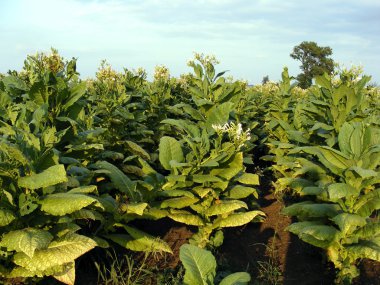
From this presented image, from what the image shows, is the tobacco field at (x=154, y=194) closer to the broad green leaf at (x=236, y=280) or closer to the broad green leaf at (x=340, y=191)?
the broad green leaf at (x=340, y=191)

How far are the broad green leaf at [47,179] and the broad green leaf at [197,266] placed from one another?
1.12m

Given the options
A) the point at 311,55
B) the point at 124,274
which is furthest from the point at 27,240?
the point at 311,55

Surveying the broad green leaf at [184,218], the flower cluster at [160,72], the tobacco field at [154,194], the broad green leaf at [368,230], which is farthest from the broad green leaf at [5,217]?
the flower cluster at [160,72]

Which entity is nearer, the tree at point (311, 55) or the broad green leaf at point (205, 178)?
the broad green leaf at point (205, 178)

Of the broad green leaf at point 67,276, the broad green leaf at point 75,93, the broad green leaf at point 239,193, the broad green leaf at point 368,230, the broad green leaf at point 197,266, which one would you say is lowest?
the broad green leaf at point 67,276

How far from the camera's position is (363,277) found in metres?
4.12

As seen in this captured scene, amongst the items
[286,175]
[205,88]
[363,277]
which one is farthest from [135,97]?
[363,277]

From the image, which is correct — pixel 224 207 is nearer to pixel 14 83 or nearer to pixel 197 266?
pixel 197 266

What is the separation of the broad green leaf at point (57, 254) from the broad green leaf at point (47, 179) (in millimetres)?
470

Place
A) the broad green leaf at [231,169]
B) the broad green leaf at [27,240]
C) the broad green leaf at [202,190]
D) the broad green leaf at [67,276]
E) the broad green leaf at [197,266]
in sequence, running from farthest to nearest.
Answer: the broad green leaf at [231,169], the broad green leaf at [202,190], the broad green leaf at [67,276], the broad green leaf at [27,240], the broad green leaf at [197,266]

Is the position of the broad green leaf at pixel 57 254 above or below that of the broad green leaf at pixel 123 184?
below

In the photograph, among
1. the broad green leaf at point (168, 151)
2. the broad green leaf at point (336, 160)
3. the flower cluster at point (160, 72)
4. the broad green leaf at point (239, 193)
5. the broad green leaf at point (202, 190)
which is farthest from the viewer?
the flower cluster at point (160, 72)

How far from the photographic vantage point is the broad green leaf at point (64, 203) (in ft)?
8.96

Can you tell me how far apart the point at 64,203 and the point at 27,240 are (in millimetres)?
318
